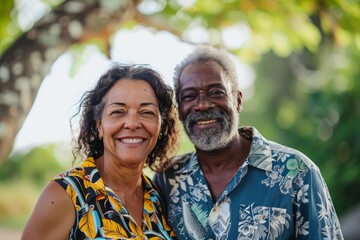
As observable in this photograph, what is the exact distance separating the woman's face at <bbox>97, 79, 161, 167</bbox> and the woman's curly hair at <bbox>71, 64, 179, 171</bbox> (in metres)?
0.04

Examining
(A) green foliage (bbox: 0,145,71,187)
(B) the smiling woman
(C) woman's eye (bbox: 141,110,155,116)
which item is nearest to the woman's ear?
(B) the smiling woman

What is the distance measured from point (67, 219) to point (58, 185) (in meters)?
0.18

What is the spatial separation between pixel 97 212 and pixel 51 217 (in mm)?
263

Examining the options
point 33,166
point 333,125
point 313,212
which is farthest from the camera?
point 333,125

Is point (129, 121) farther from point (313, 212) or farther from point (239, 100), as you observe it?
point (313, 212)

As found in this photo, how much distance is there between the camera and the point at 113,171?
3658 mm

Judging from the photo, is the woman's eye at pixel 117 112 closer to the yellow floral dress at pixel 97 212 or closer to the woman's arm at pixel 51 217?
the yellow floral dress at pixel 97 212

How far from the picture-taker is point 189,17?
634 centimetres

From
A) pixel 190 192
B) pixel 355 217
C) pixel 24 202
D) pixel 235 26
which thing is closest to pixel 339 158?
pixel 355 217

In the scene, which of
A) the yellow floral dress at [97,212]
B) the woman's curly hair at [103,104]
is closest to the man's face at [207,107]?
the woman's curly hair at [103,104]

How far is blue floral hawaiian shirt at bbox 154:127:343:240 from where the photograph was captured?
360 cm

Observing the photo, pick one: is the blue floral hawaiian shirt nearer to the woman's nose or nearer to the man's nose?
the man's nose

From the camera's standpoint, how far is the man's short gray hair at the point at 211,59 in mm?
4020

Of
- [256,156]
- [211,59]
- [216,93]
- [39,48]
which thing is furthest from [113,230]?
[39,48]
